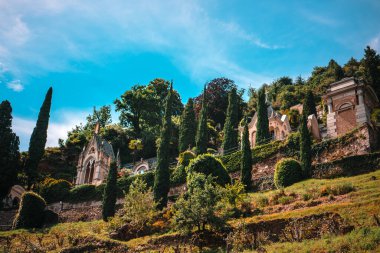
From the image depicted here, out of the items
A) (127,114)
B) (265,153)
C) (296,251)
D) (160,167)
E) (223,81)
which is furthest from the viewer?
(223,81)

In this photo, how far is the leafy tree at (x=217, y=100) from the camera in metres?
66.7

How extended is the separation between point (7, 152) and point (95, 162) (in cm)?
1128

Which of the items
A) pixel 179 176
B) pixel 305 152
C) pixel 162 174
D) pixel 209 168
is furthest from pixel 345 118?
pixel 162 174

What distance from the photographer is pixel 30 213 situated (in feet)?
108

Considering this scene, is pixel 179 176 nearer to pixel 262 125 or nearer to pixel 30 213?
pixel 262 125

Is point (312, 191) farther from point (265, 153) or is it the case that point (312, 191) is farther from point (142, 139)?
point (142, 139)

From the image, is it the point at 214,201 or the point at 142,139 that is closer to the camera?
the point at 214,201

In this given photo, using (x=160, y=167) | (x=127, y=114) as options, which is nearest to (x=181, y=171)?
(x=160, y=167)

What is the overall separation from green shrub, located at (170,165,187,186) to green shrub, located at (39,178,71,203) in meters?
12.6

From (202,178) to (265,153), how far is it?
42.9 feet

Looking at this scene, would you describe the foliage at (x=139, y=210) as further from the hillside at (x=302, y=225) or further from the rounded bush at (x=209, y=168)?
the rounded bush at (x=209, y=168)

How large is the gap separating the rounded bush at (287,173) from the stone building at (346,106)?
7.68 meters

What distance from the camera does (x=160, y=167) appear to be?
32125mm

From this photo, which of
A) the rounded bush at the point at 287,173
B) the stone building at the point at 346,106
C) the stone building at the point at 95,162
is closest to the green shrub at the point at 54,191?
the stone building at the point at 95,162
